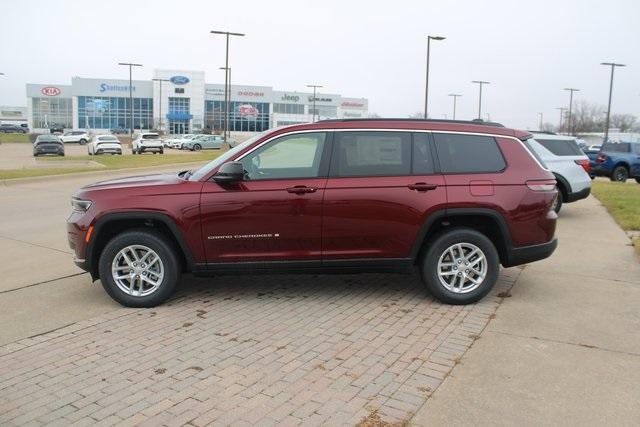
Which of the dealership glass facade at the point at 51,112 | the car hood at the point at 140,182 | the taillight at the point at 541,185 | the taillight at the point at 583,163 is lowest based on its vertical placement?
the car hood at the point at 140,182

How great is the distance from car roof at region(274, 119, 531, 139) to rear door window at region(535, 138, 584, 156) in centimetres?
661

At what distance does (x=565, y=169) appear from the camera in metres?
11.3

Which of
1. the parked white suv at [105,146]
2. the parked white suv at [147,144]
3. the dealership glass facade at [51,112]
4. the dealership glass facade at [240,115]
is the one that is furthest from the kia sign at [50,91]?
the parked white suv at [105,146]

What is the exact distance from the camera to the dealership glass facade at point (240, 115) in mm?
106750

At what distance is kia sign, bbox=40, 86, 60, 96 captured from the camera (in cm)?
10806

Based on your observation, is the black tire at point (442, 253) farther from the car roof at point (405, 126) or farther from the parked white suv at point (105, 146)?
the parked white suv at point (105, 146)

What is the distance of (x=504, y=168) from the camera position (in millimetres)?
5602

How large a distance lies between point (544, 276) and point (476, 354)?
2.84 metres

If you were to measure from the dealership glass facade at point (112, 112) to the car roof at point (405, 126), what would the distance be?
104 m

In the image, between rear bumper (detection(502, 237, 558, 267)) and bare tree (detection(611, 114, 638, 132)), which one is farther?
bare tree (detection(611, 114, 638, 132))

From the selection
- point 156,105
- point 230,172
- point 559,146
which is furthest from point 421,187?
point 156,105

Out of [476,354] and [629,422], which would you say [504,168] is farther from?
[629,422]

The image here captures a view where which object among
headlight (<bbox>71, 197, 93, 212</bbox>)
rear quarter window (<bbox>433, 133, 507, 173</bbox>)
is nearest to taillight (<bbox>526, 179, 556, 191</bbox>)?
rear quarter window (<bbox>433, 133, 507, 173</bbox>)

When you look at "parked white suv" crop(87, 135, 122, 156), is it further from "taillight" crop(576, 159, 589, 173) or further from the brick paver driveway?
the brick paver driveway
